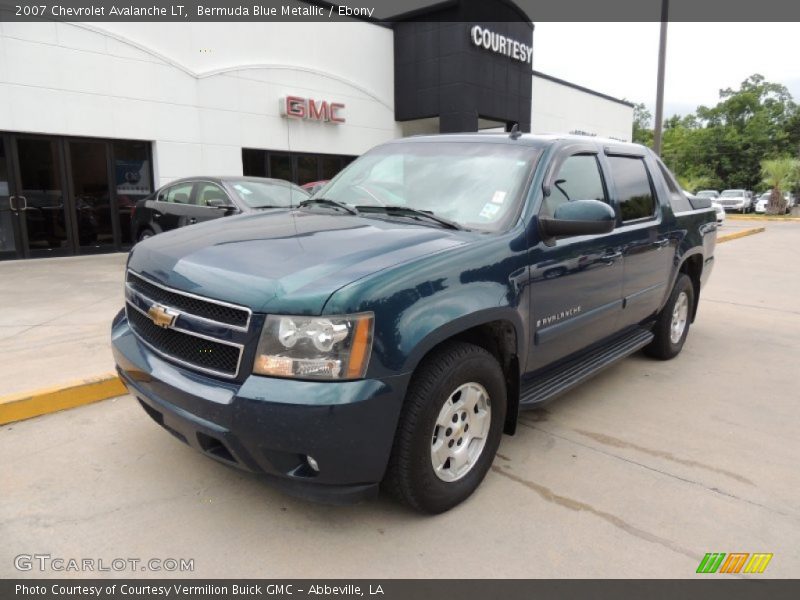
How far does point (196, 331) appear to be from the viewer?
2.49 meters

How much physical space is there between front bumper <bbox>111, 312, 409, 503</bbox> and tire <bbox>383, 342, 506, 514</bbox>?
0.12m

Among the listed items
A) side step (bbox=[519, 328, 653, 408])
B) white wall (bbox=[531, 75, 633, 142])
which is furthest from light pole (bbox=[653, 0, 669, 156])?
side step (bbox=[519, 328, 653, 408])

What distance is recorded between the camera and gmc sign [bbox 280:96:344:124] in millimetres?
14883

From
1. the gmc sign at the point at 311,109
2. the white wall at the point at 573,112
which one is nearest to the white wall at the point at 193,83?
the gmc sign at the point at 311,109

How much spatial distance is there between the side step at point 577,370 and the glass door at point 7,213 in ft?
37.3

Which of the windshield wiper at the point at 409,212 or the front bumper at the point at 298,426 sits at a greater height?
the windshield wiper at the point at 409,212

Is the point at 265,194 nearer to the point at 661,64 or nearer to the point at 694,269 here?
the point at 694,269

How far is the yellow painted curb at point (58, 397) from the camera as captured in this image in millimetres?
3695

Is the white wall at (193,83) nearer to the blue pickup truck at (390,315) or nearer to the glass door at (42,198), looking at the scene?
the glass door at (42,198)

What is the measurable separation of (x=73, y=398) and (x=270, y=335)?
2438 mm

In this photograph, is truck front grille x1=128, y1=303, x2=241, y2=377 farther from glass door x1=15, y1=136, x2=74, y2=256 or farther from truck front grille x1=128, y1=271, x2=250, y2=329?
glass door x1=15, y1=136, x2=74, y2=256

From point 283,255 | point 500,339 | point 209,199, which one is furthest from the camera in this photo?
point 209,199

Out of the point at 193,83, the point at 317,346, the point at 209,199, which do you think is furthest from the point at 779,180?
the point at 317,346

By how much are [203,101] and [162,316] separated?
1228 centimetres
